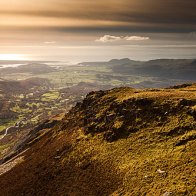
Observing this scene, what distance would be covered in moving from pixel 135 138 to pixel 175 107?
559 inches

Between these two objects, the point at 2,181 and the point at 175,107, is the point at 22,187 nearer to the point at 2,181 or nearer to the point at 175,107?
the point at 2,181

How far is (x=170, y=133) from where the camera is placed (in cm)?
7600

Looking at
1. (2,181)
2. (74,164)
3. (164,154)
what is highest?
(164,154)

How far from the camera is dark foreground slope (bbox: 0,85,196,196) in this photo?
200 ft

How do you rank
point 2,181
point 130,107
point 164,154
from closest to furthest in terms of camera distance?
1. point 164,154
2. point 2,181
3. point 130,107

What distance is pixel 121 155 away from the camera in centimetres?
7556

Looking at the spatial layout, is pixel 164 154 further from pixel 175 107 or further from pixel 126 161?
pixel 175 107

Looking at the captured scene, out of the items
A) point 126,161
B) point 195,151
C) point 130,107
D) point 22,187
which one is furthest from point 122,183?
point 130,107

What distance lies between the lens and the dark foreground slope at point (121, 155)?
61.0 m

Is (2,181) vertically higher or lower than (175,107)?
lower

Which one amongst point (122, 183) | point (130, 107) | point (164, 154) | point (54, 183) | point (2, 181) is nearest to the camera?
point (122, 183)

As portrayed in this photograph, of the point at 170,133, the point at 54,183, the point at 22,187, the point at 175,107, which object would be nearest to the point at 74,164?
the point at 54,183

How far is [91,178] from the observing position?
7012 cm

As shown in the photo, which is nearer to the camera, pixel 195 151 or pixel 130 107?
pixel 195 151
